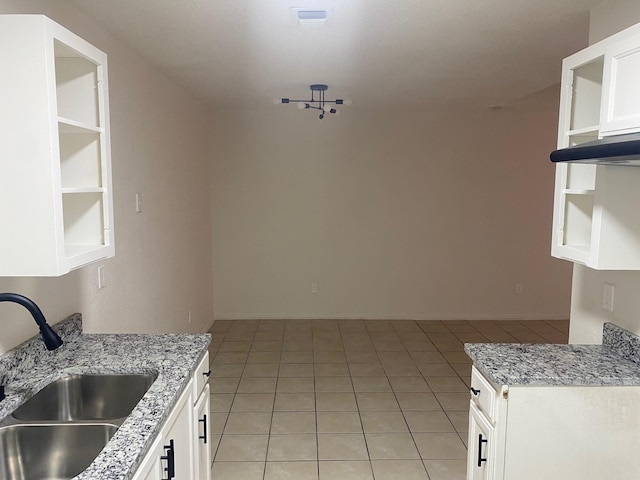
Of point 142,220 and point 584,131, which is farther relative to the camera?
point 142,220

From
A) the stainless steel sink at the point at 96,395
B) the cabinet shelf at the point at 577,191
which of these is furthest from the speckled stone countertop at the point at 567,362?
the stainless steel sink at the point at 96,395

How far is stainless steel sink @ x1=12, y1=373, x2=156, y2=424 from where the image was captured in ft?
6.13

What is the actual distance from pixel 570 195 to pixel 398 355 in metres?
2.83

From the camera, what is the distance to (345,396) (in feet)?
12.2

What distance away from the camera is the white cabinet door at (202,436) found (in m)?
2.04

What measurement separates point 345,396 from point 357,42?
2.49m

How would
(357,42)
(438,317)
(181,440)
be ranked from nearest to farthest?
(181,440)
(357,42)
(438,317)

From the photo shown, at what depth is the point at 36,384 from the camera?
1.78 meters

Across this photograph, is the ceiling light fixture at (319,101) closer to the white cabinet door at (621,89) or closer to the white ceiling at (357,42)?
the white ceiling at (357,42)

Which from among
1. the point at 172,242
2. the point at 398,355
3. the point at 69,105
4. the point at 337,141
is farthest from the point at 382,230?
the point at 69,105

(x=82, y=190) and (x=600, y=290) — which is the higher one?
(x=82, y=190)

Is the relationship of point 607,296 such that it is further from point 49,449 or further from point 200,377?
point 49,449

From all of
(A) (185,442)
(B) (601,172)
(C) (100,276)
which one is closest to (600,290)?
(B) (601,172)

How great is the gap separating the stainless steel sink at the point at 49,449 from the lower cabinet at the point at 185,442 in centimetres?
19
